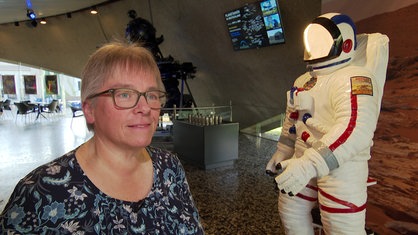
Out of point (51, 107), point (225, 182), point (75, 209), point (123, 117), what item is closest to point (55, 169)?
point (75, 209)

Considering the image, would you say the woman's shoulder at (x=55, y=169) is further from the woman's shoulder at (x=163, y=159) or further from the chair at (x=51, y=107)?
the chair at (x=51, y=107)

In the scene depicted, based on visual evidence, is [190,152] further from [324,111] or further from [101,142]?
[101,142]

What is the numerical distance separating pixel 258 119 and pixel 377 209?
16.6 feet

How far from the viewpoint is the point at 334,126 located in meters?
1.44

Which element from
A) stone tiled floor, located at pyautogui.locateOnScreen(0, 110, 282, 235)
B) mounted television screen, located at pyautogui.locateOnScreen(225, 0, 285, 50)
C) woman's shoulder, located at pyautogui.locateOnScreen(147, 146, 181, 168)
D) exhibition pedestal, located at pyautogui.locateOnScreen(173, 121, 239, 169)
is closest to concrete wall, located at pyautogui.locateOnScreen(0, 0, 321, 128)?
mounted television screen, located at pyautogui.locateOnScreen(225, 0, 285, 50)

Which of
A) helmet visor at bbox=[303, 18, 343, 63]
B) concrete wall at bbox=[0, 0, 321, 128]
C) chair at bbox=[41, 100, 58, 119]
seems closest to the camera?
helmet visor at bbox=[303, 18, 343, 63]

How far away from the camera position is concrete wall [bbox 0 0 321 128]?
5.09 meters

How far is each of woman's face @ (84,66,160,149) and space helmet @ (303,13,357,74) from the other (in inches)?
40.8

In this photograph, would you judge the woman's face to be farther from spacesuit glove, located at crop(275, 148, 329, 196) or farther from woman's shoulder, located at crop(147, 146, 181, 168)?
spacesuit glove, located at crop(275, 148, 329, 196)

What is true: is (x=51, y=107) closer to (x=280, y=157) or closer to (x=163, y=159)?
(x=280, y=157)

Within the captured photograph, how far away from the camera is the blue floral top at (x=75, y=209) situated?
846 millimetres

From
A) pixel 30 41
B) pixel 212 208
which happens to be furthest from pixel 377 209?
pixel 30 41

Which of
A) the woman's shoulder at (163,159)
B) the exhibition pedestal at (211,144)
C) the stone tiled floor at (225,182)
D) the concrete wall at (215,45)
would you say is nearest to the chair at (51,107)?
the concrete wall at (215,45)

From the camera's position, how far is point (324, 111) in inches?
62.2
